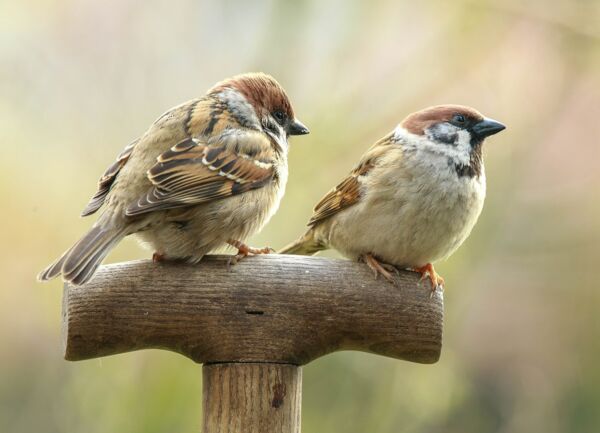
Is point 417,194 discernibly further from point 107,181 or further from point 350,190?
point 107,181

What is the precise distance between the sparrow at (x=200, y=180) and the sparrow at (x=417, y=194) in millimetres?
278

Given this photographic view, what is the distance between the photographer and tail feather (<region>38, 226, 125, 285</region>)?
219cm

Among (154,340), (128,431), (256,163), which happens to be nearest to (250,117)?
(256,163)

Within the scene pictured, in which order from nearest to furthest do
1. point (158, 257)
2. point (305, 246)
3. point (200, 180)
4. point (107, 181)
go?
point (158, 257)
point (200, 180)
point (107, 181)
point (305, 246)

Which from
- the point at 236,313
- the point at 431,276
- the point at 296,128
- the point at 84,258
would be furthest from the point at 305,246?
the point at 84,258

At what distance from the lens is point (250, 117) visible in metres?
2.83

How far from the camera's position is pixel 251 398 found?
220cm

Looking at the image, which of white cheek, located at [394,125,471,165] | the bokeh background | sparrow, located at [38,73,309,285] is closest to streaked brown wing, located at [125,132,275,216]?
sparrow, located at [38,73,309,285]

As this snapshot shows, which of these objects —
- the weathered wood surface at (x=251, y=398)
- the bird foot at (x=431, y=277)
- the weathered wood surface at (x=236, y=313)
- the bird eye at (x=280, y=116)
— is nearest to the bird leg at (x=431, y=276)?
the bird foot at (x=431, y=277)

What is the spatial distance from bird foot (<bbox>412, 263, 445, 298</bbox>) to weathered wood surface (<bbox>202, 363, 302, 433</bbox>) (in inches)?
18.7

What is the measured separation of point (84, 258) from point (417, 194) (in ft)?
3.34

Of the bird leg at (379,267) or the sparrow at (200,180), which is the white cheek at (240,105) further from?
the bird leg at (379,267)

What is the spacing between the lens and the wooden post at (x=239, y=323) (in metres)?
2.21

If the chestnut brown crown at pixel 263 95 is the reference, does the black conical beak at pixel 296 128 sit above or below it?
below
